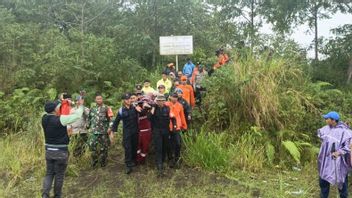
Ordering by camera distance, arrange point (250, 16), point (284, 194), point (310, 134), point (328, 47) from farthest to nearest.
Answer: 1. point (250, 16)
2. point (328, 47)
3. point (310, 134)
4. point (284, 194)

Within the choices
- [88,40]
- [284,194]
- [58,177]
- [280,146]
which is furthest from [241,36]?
[58,177]

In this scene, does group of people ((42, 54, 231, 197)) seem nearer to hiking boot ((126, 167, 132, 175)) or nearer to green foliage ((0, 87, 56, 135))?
hiking boot ((126, 167, 132, 175))

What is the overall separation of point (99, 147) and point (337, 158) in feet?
16.4

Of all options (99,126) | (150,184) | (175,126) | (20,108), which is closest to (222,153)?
(175,126)

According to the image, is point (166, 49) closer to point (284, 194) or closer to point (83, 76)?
point (83, 76)

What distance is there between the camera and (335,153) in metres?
6.65

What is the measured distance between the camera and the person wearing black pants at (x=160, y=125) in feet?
28.4

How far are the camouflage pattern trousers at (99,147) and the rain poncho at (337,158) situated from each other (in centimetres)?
460

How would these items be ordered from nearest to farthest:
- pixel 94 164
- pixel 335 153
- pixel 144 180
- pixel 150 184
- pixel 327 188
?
pixel 335 153
pixel 327 188
pixel 150 184
pixel 144 180
pixel 94 164

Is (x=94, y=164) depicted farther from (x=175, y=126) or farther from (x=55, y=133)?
(x=55, y=133)

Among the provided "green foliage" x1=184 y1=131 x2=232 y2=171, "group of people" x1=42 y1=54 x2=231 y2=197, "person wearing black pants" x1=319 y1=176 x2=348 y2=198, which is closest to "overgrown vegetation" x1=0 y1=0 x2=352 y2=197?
"green foliage" x1=184 y1=131 x2=232 y2=171

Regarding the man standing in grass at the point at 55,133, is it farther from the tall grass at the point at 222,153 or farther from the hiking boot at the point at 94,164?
the tall grass at the point at 222,153

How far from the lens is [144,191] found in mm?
7949

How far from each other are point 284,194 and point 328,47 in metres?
12.3
